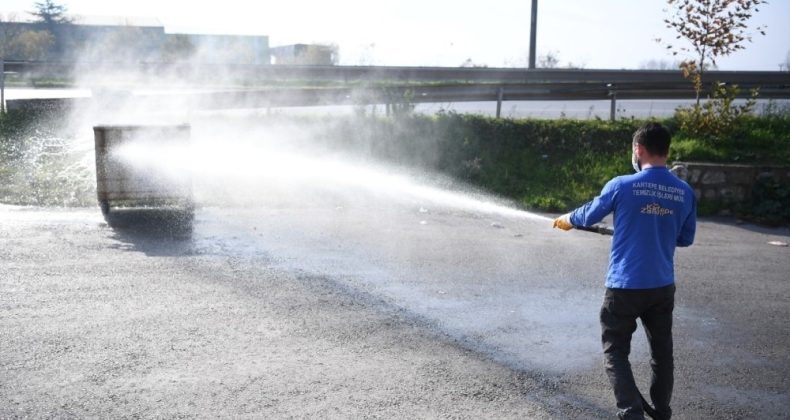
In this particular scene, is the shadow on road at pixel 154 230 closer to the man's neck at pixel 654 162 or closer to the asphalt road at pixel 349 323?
the asphalt road at pixel 349 323

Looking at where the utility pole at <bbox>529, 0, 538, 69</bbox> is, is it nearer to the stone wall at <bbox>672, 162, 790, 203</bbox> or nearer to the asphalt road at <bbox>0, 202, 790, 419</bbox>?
the stone wall at <bbox>672, 162, 790, 203</bbox>

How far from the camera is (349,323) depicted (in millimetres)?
6289

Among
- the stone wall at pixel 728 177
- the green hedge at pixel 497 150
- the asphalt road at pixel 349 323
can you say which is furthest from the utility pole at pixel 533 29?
the asphalt road at pixel 349 323

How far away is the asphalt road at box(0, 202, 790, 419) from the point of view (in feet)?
15.9

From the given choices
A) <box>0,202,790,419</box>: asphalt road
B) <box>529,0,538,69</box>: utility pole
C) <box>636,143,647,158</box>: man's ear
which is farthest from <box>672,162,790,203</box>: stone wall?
<box>529,0,538,69</box>: utility pole

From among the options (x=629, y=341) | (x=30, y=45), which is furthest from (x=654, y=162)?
(x=30, y=45)

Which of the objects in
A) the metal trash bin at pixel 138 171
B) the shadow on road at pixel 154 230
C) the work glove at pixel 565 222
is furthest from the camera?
the metal trash bin at pixel 138 171

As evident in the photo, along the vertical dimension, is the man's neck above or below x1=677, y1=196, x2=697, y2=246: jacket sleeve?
above

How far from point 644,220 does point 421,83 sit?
53.6 ft

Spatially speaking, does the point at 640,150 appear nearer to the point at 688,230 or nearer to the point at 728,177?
the point at 688,230

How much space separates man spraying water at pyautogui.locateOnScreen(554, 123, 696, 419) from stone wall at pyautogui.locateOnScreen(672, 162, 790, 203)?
8269 millimetres

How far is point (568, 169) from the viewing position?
14.2m

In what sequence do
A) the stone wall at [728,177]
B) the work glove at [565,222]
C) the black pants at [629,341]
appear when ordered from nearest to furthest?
the black pants at [629,341] < the work glove at [565,222] < the stone wall at [728,177]

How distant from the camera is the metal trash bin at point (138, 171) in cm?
1045
